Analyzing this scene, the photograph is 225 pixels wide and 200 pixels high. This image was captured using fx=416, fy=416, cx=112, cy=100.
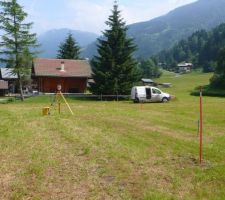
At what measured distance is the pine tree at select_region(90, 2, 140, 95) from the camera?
49781 mm

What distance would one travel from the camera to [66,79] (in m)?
68.5

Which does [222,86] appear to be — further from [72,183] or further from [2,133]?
[72,183]

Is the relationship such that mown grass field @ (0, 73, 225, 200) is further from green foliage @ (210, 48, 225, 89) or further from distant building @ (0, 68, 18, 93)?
distant building @ (0, 68, 18, 93)

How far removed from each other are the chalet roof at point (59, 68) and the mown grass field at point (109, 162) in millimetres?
47783

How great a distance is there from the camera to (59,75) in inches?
2657

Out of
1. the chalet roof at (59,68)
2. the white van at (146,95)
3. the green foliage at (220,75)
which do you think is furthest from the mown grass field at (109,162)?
the green foliage at (220,75)

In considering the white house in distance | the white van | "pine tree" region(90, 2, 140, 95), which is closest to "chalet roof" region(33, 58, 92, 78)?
"pine tree" region(90, 2, 140, 95)

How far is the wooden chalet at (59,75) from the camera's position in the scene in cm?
6750

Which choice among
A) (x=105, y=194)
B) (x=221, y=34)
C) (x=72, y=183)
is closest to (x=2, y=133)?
(x=72, y=183)

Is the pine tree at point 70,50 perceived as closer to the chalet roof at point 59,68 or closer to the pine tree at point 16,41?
the chalet roof at point 59,68

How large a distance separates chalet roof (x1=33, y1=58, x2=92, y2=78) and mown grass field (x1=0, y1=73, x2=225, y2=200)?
47.8 meters

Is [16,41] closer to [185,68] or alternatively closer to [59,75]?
[59,75]

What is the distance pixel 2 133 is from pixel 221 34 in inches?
6541

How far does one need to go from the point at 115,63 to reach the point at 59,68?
20.4m
